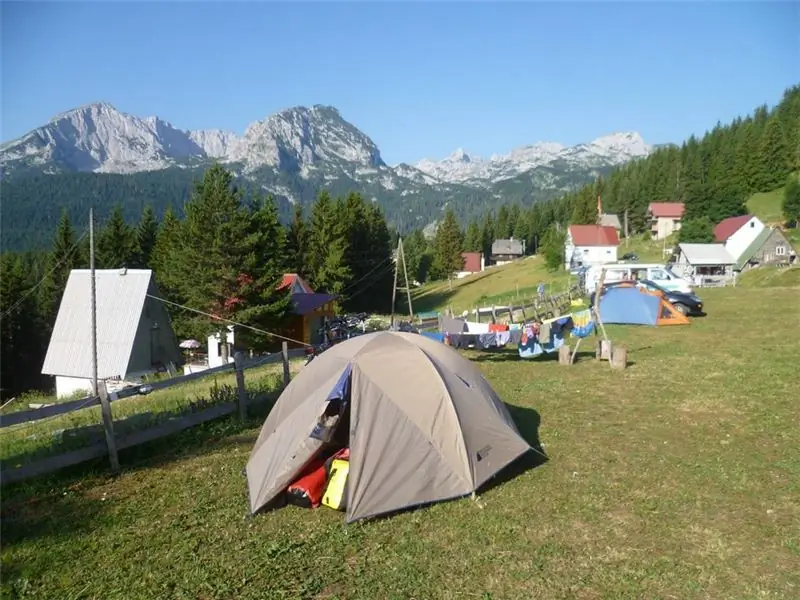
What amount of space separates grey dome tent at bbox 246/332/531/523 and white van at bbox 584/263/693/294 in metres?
20.8

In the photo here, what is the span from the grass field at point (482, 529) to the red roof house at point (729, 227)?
63565 mm

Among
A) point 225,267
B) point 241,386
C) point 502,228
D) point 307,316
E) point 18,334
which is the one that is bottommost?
point 18,334

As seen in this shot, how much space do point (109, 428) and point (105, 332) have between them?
25.3 m

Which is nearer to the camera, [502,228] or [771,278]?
[771,278]

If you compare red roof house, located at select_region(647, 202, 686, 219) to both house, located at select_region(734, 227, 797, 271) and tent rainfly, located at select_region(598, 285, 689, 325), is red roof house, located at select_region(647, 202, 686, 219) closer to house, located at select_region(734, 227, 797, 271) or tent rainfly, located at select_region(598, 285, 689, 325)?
house, located at select_region(734, 227, 797, 271)

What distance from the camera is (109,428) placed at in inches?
345

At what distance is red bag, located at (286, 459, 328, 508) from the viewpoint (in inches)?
296

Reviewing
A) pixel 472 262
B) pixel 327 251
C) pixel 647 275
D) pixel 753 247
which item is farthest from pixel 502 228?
pixel 647 275

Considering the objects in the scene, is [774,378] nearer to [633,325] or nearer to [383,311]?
[633,325]

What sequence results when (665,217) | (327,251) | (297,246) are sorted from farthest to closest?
1. (665,217)
2. (297,246)
3. (327,251)

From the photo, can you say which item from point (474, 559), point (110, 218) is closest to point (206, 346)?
point (110, 218)

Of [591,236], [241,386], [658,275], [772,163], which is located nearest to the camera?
[241,386]

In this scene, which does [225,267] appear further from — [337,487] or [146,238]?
[337,487]

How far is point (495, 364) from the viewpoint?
17.0 metres
